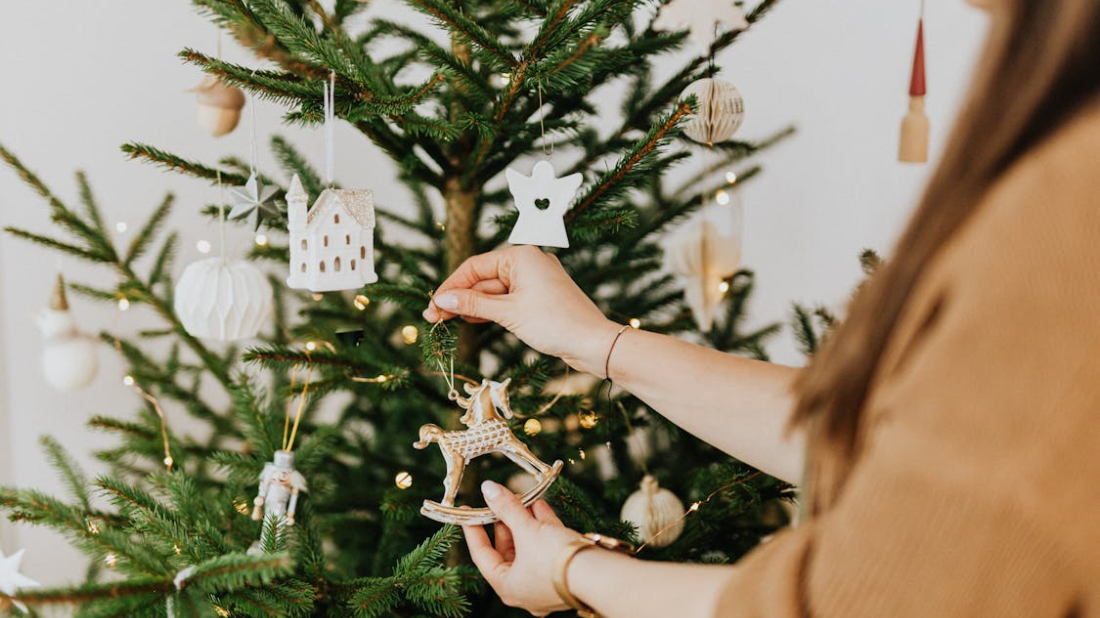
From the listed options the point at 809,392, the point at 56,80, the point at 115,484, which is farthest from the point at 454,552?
the point at 56,80

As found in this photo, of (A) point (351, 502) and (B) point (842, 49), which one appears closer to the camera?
(A) point (351, 502)

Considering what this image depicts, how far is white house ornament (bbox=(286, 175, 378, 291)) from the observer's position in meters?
0.75

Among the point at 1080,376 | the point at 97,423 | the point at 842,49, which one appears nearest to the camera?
the point at 1080,376

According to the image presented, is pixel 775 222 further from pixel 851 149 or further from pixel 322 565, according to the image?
pixel 322 565

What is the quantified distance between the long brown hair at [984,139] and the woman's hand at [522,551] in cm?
24

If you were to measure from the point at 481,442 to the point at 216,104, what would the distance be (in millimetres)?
471

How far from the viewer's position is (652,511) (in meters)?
0.99

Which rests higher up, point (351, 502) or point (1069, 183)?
point (1069, 183)

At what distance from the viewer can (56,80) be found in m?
1.35

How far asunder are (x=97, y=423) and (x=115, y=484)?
0.27 metres

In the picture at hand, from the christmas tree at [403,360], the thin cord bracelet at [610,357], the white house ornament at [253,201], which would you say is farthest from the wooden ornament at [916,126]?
the white house ornament at [253,201]

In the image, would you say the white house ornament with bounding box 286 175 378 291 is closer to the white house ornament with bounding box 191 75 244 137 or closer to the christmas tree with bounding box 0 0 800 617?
the christmas tree with bounding box 0 0 800 617

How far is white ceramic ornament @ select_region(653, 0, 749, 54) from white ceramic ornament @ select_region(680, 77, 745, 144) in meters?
0.07

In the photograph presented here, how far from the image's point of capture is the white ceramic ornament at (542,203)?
78 centimetres
